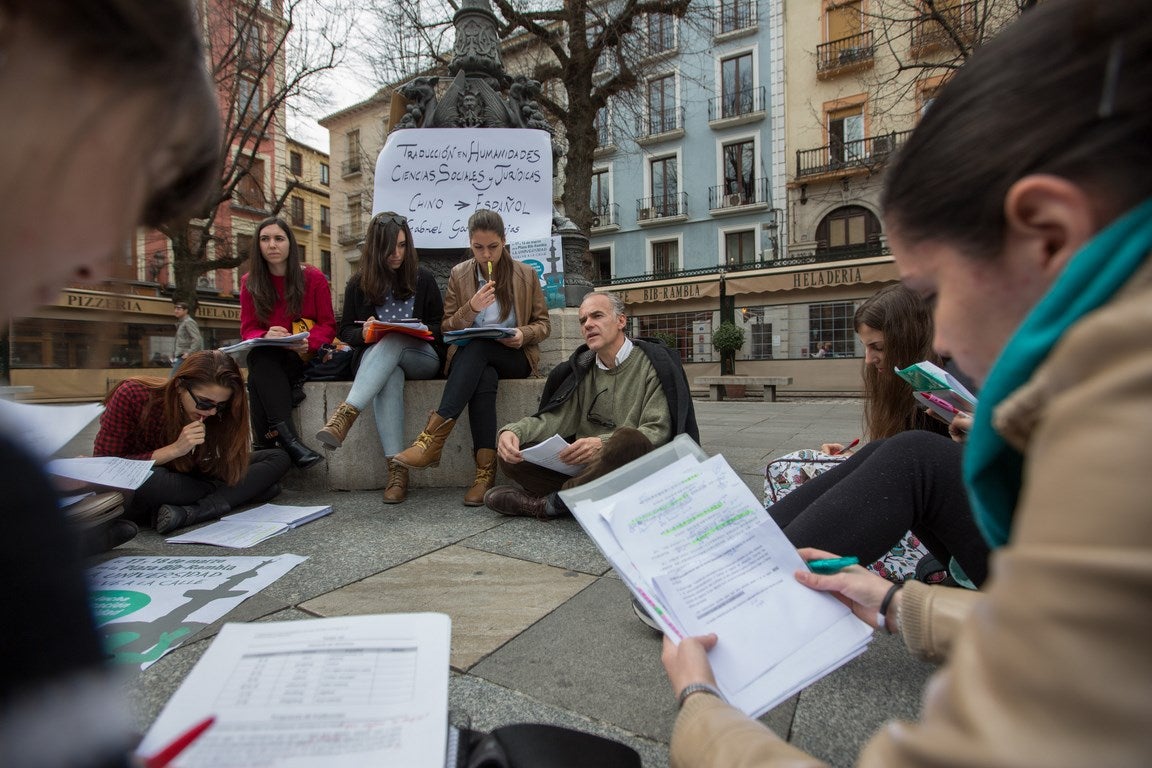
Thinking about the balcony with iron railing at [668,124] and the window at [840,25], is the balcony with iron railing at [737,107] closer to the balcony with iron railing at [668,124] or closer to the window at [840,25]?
the balcony with iron railing at [668,124]

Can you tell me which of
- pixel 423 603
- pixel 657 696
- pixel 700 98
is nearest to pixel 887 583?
pixel 657 696

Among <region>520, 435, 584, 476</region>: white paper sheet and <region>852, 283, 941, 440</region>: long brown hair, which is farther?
<region>520, 435, 584, 476</region>: white paper sheet

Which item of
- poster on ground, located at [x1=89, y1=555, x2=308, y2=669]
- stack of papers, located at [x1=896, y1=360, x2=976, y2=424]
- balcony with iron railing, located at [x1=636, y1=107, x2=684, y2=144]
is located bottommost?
poster on ground, located at [x1=89, y1=555, x2=308, y2=669]

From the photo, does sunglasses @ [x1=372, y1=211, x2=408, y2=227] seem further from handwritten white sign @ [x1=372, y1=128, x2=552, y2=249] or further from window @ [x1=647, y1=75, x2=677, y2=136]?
window @ [x1=647, y1=75, x2=677, y2=136]

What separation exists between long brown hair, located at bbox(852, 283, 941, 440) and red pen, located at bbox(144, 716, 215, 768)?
6.88ft

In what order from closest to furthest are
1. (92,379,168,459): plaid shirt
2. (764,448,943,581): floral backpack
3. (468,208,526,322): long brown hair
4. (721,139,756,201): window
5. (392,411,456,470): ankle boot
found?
(764,448,943,581): floral backpack
(92,379,168,459): plaid shirt
(392,411,456,470): ankle boot
(468,208,526,322): long brown hair
(721,139,756,201): window

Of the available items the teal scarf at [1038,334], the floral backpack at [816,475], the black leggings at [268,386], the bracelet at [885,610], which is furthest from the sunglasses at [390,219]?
the teal scarf at [1038,334]

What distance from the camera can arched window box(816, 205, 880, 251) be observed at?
725 inches

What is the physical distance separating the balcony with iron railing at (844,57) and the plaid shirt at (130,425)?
19.5 meters

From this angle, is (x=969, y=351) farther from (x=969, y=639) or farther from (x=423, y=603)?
(x=423, y=603)

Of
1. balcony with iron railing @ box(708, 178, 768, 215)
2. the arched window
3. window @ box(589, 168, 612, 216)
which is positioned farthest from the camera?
window @ box(589, 168, 612, 216)

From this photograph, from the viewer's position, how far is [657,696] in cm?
134

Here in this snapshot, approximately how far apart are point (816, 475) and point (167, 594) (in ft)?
7.00

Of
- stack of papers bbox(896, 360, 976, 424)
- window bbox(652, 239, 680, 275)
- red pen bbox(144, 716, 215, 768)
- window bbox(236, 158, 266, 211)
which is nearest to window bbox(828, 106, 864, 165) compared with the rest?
window bbox(652, 239, 680, 275)
